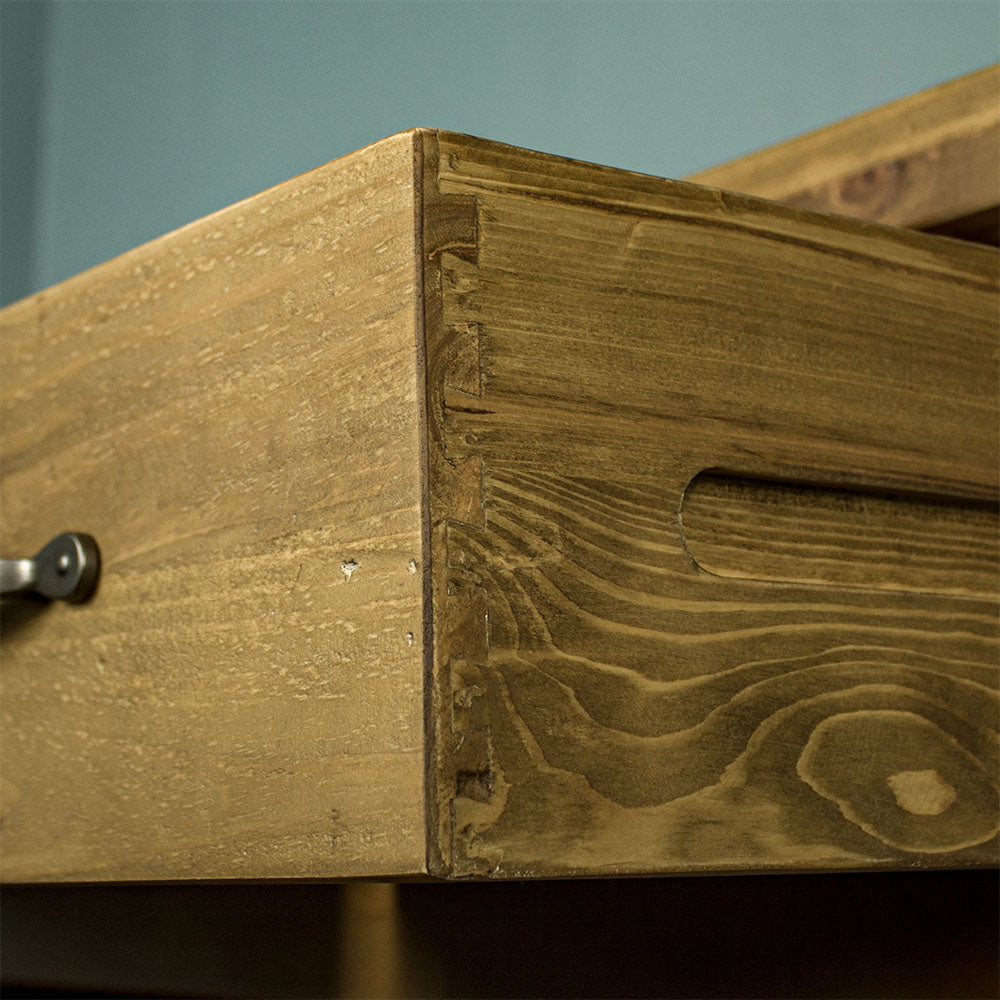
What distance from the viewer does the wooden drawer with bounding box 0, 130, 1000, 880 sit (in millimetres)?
372

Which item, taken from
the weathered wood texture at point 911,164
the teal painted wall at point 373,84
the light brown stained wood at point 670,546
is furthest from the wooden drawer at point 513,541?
the teal painted wall at point 373,84

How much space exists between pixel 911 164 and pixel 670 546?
327 millimetres

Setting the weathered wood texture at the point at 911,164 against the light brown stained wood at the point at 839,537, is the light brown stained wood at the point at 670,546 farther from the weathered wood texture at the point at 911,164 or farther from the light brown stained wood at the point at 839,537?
the weathered wood texture at the point at 911,164

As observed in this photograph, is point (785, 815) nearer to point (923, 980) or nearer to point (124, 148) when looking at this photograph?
point (923, 980)

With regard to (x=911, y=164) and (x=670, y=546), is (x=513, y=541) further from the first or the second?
(x=911, y=164)

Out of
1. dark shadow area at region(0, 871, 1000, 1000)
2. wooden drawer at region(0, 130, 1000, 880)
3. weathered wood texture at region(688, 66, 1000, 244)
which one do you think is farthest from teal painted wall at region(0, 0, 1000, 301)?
dark shadow area at region(0, 871, 1000, 1000)

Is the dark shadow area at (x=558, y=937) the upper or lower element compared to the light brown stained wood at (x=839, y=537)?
lower

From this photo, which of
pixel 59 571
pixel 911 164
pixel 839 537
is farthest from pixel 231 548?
pixel 911 164

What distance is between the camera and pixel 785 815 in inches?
16.1

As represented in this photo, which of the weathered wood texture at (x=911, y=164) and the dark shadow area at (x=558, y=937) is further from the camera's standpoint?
the weathered wood texture at (x=911, y=164)

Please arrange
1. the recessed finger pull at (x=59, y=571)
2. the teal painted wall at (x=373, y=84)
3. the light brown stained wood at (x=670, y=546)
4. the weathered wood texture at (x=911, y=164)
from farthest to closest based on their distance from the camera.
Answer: the teal painted wall at (x=373, y=84), the weathered wood texture at (x=911, y=164), the recessed finger pull at (x=59, y=571), the light brown stained wood at (x=670, y=546)

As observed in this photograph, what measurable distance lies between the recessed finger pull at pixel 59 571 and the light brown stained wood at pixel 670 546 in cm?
18

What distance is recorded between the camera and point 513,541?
378mm

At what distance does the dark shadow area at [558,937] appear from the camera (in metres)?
0.46
